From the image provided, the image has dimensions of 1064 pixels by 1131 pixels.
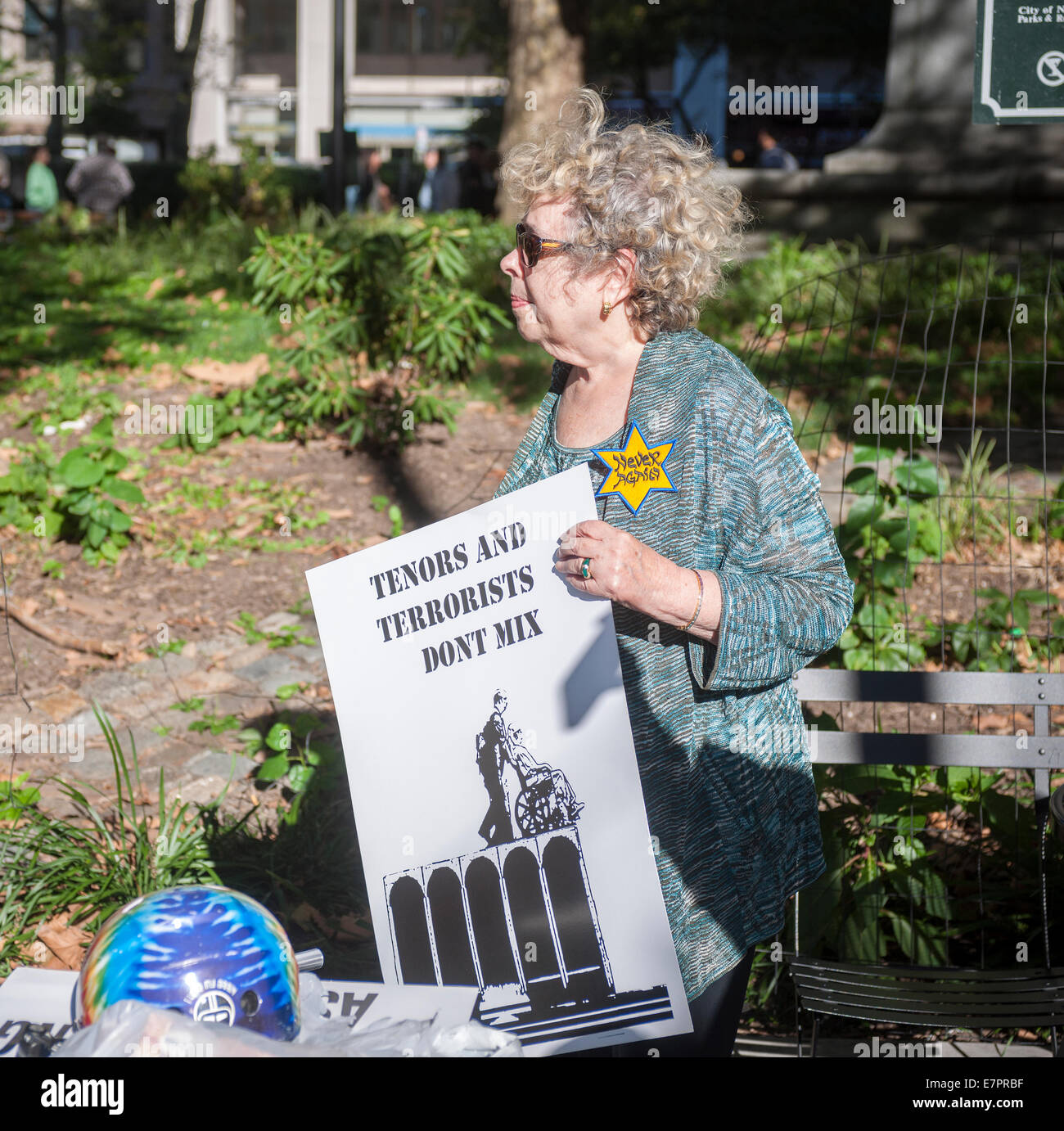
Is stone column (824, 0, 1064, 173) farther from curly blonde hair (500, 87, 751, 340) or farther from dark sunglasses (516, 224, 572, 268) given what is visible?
dark sunglasses (516, 224, 572, 268)

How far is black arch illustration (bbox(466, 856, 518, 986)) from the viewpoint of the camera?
203 centimetres

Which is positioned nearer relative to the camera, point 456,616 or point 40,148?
point 456,616

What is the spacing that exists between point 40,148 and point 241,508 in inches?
749

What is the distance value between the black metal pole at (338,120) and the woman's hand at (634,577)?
1107 cm

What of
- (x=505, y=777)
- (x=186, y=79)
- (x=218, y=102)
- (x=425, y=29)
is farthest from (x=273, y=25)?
(x=505, y=777)

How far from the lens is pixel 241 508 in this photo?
6738 mm

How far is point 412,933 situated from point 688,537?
2.78 ft

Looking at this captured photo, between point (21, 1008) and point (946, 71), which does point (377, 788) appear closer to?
point (21, 1008)

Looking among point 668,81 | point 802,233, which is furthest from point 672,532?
point 668,81

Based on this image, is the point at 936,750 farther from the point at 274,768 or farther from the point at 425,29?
the point at 425,29

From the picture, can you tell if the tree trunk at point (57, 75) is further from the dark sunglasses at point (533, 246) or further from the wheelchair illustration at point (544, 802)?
the wheelchair illustration at point (544, 802)

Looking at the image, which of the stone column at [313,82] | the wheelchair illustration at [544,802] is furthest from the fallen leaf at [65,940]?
the stone column at [313,82]

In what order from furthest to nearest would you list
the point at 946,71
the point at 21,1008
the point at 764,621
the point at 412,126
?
the point at 412,126 < the point at 946,71 < the point at 764,621 < the point at 21,1008

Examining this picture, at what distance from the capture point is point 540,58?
457 inches
